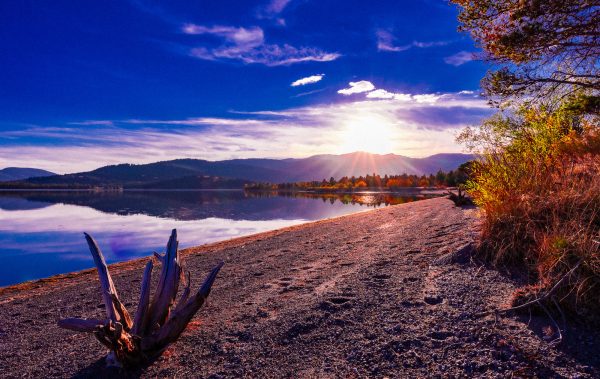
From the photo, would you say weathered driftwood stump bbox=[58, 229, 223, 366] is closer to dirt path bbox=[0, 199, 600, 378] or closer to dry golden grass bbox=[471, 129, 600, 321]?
dirt path bbox=[0, 199, 600, 378]

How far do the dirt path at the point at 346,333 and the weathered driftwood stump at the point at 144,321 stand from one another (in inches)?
8.9

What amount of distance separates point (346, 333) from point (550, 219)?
371cm

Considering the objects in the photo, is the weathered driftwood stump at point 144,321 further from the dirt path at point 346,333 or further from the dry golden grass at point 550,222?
the dry golden grass at point 550,222

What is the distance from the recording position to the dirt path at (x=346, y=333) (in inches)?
150

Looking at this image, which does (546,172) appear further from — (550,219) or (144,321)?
(144,321)

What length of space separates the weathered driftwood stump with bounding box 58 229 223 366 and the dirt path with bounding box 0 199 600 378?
0.23m

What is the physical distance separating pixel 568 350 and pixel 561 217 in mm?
2800

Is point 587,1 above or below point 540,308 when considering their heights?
above

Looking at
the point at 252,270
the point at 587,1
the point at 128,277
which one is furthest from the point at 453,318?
the point at 128,277

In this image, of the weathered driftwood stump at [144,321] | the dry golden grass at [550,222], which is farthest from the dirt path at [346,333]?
the dry golden grass at [550,222]

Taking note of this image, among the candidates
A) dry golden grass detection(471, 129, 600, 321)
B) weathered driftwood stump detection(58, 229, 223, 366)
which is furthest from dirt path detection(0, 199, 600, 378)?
dry golden grass detection(471, 129, 600, 321)

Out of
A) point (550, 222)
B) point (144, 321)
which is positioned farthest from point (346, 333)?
point (550, 222)

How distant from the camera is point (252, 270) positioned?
9.42 meters

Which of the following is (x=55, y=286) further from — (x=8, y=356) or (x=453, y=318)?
(x=453, y=318)
